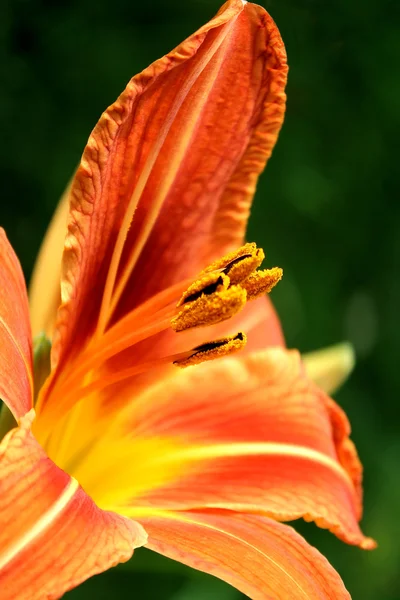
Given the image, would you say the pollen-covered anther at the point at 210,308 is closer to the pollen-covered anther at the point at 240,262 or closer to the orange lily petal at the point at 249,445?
the pollen-covered anther at the point at 240,262

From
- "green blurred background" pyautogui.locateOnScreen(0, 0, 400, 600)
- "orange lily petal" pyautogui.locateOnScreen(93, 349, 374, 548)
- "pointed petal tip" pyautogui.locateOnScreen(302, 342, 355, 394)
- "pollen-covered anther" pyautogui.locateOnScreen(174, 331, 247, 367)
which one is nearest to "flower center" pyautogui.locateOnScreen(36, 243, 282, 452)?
"pollen-covered anther" pyautogui.locateOnScreen(174, 331, 247, 367)

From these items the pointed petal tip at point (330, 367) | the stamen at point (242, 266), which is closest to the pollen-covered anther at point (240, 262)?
the stamen at point (242, 266)

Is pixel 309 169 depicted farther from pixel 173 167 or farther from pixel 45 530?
pixel 45 530

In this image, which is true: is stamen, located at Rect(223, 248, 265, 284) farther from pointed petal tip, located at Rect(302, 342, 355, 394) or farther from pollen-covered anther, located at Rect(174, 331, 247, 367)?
pointed petal tip, located at Rect(302, 342, 355, 394)

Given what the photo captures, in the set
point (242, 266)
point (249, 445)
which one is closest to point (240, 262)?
point (242, 266)

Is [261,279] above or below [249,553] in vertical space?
above

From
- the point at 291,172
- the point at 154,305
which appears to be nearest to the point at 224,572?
the point at 154,305
